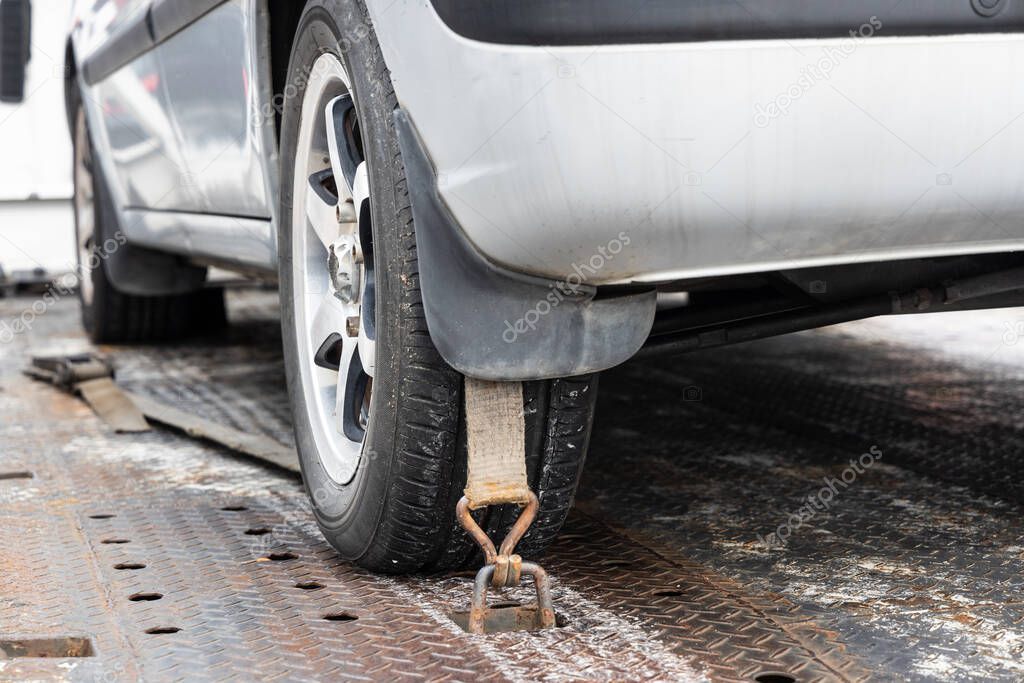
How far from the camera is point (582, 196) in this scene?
1646mm

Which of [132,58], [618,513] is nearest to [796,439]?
[618,513]

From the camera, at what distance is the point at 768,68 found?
63.8 inches

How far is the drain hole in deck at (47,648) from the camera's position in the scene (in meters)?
1.94

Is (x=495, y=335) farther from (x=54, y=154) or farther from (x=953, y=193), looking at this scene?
(x=54, y=154)

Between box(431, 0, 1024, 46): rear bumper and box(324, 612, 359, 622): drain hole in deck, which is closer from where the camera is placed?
box(431, 0, 1024, 46): rear bumper

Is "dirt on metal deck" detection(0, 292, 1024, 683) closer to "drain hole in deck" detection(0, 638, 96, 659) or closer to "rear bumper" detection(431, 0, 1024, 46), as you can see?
"drain hole in deck" detection(0, 638, 96, 659)

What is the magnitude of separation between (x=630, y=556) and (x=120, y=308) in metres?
3.52

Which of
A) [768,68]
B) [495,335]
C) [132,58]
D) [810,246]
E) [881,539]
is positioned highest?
[132,58]

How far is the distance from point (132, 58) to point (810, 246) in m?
2.65

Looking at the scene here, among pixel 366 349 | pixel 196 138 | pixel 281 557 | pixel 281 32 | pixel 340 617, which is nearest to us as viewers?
pixel 340 617

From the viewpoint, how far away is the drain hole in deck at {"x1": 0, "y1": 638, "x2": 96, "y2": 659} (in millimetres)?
1941

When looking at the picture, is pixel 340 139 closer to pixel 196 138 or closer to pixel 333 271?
pixel 333 271

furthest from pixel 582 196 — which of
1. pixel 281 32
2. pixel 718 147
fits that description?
pixel 281 32

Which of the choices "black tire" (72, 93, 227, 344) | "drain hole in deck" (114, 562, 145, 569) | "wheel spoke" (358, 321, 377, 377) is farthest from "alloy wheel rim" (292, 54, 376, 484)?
"black tire" (72, 93, 227, 344)
